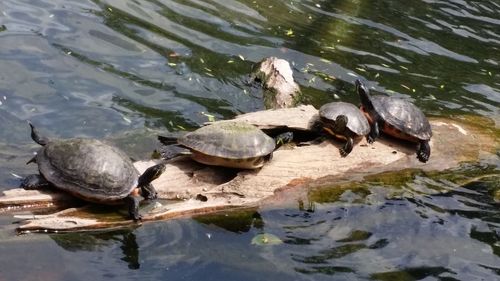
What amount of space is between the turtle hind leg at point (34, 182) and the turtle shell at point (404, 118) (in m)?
3.98

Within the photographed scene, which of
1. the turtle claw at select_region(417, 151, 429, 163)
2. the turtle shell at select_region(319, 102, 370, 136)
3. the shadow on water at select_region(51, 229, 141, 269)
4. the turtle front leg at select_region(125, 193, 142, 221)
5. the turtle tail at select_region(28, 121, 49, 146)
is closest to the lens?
the shadow on water at select_region(51, 229, 141, 269)

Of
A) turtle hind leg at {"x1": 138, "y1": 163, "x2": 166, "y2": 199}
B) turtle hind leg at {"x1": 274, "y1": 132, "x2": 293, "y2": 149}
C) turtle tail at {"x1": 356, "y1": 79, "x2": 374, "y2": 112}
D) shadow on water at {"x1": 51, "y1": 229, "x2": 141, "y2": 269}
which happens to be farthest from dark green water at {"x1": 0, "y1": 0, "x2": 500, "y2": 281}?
turtle tail at {"x1": 356, "y1": 79, "x2": 374, "y2": 112}

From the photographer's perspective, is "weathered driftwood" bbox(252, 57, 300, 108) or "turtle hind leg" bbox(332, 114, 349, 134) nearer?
"turtle hind leg" bbox(332, 114, 349, 134)

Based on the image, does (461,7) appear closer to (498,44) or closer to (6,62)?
(498,44)

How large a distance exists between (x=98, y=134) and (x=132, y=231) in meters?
2.32

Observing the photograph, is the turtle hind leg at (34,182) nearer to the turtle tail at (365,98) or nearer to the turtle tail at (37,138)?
the turtle tail at (37,138)

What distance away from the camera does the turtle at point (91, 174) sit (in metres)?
5.58

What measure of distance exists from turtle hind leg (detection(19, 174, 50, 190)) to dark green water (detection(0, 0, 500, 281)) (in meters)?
0.40

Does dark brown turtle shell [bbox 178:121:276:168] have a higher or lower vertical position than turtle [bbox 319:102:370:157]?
lower

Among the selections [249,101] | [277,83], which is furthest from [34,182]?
[277,83]

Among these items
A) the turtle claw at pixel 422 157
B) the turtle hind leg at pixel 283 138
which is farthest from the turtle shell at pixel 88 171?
the turtle claw at pixel 422 157

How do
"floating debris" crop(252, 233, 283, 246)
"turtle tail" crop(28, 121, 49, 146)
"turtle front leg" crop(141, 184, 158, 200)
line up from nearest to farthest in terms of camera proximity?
1. "floating debris" crop(252, 233, 283, 246)
2. "turtle front leg" crop(141, 184, 158, 200)
3. "turtle tail" crop(28, 121, 49, 146)

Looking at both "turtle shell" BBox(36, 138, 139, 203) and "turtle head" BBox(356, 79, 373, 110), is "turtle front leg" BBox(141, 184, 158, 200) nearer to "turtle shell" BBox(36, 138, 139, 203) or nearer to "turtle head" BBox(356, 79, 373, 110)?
"turtle shell" BBox(36, 138, 139, 203)

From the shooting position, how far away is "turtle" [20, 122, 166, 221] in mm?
5582
